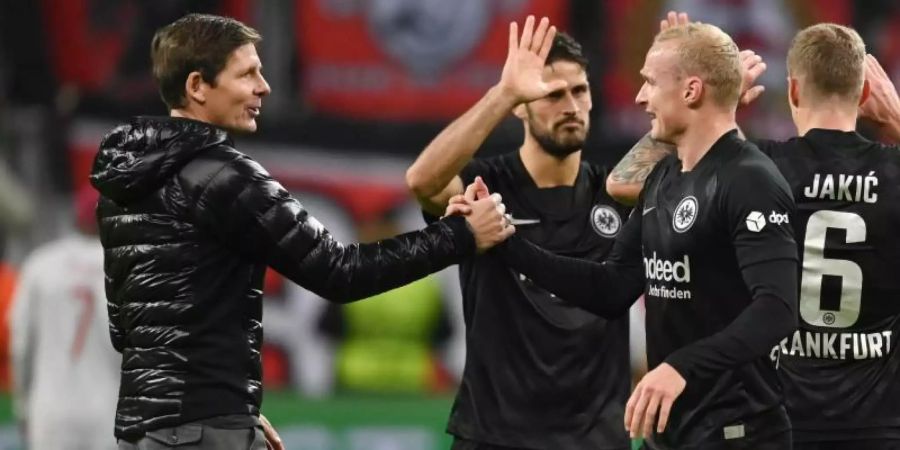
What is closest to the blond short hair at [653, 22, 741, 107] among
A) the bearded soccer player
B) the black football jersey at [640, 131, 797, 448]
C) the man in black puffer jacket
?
the bearded soccer player

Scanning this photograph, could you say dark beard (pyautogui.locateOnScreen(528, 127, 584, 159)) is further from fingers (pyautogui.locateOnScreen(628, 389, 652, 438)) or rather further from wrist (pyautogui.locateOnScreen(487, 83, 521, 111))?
fingers (pyautogui.locateOnScreen(628, 389, 652, 438))

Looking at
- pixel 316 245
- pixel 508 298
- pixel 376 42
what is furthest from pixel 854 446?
pixel 376 42

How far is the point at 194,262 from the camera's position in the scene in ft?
15.5

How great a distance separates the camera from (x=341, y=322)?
10.8 metres

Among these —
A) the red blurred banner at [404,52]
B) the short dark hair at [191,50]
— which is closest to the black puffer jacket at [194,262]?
the short dark hair at [191,50]

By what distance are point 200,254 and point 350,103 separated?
7.14 m

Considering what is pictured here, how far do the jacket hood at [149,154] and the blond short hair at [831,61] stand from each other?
70.9 inches

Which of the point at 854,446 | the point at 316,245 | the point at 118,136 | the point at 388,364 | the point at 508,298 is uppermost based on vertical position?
the point at 118,136

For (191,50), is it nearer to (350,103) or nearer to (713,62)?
(713,62)

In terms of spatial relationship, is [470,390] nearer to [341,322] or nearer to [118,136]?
[118,136]

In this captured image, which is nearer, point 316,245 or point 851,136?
point 316,245

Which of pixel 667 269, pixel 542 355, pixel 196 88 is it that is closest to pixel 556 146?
pixel 542 355

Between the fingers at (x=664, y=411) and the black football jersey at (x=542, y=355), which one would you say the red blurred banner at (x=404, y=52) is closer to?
the black football jersey at (x=542, y=355)

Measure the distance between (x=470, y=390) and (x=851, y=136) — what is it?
5.24ft
